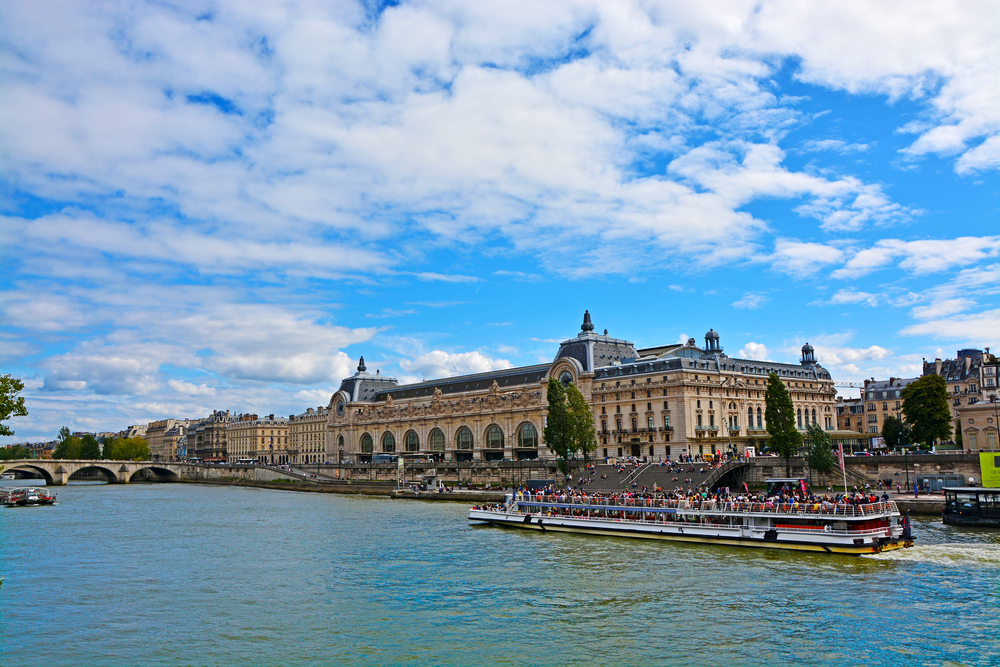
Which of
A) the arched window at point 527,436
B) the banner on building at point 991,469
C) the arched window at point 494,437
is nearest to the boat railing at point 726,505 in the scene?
the banner on building at point 991,469

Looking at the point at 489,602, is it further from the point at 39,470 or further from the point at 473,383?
the point at 39,470

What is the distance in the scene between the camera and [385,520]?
7181cm

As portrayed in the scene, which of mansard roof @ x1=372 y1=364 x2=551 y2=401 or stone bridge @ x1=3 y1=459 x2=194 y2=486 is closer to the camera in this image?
mansard roof @ x1=372 y1=364 x2=551 y2=401

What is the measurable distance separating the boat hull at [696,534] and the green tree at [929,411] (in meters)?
53.7

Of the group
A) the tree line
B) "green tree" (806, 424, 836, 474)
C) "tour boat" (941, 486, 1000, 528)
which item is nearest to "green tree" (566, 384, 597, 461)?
the tree line

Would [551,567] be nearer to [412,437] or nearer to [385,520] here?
[385,520]

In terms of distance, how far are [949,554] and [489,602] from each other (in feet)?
88.5

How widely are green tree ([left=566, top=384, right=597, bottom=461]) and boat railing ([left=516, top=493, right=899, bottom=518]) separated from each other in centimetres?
3030

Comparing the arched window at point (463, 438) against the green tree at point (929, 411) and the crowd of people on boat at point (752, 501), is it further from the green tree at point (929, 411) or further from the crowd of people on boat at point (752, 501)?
the crowd of people on boat at point (752, 501)

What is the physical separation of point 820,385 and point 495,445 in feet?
177

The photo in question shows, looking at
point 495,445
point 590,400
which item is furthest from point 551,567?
point 495,445

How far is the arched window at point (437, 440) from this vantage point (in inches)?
6038

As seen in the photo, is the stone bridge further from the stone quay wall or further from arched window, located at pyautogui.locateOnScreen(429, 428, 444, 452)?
the stone quay wall

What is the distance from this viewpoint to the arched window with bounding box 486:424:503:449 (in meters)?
140
